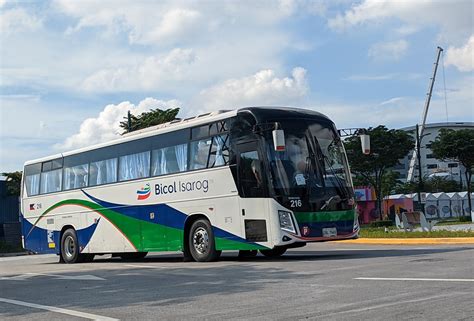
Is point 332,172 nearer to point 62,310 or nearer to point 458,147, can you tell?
point 62,310

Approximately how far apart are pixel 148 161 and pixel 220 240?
3.64m

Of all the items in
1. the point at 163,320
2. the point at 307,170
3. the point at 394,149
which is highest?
the point at 394,149

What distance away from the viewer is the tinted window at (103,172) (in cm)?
1903

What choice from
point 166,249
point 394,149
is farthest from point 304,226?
point 394,149

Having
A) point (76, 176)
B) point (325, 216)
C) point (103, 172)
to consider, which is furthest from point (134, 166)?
point (325, 216)

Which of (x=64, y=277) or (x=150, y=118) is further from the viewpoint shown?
(x=150, y=118)

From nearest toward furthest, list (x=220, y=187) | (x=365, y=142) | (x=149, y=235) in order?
(x=365, y=142), (x=220, y=187), (x=149, y=235)

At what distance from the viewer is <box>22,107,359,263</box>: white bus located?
568 inches

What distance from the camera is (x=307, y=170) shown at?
14641 mm

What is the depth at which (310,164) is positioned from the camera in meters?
14.7

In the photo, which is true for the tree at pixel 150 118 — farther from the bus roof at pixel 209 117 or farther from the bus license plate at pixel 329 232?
the bus license plate at pixel 329 232

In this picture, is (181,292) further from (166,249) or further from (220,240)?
(166,249)

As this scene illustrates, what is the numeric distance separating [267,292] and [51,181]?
14498mm

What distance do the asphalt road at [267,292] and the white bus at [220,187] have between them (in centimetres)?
122
